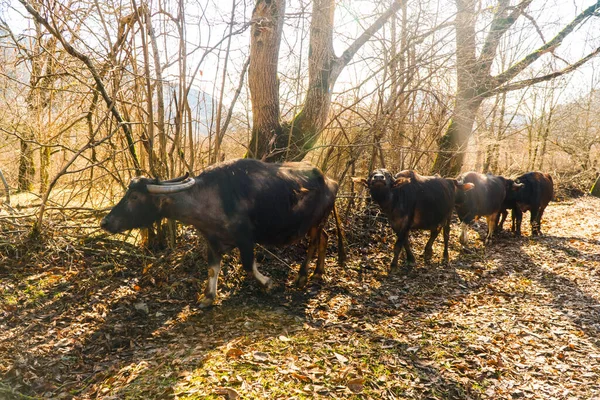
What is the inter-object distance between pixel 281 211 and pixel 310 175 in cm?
87

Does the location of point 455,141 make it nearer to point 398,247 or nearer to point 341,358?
point 398,247

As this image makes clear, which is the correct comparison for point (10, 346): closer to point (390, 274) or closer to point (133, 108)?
point (133, 108)

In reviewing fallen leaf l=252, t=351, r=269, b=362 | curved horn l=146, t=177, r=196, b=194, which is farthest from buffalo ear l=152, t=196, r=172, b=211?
fallen leaf l=252, t=351, r=269, b=362

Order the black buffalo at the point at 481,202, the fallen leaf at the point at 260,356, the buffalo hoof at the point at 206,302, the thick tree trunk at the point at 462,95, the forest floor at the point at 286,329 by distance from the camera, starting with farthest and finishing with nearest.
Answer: the black buffalo at the point at 481,202 < the thick tree trunk at the point at 462,95 < the buffalo hoof at the point at 206,302 < the fallen leaf at the point at 260,356 < the forest floor at the point at 286,329

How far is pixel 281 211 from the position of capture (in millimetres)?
5711

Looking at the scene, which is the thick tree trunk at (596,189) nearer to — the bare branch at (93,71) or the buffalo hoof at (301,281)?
the buffalo hoof at (301,281)

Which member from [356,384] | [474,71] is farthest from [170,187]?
[474,71]

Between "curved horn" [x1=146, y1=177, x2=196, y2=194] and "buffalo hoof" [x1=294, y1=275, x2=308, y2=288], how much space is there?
2.20 metres

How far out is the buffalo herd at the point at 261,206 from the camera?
5.06m

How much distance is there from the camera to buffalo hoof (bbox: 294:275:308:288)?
6195mm

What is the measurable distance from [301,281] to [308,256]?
395 millimetres

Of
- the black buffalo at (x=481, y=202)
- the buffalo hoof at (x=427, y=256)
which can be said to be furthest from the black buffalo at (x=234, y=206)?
the black buffalo at (x=481, y=202)

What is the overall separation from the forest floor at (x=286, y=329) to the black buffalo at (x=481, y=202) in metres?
1.70

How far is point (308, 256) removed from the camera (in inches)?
250
